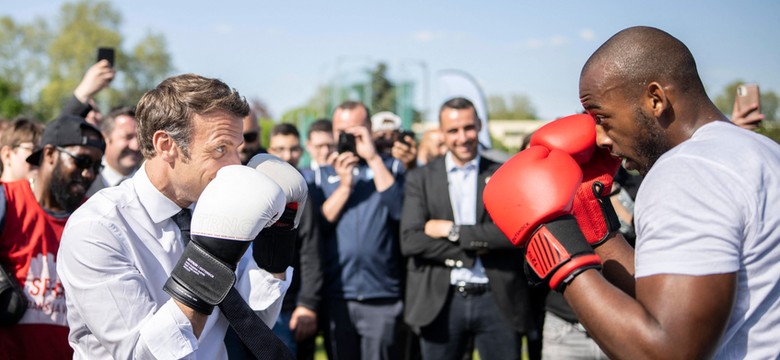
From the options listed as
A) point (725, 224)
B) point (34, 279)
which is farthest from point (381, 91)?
point (725, 224)

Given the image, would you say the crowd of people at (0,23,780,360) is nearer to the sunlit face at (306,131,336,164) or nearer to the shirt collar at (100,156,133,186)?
the shirt collar at (100,156,133,186)

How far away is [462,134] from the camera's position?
5348 mm

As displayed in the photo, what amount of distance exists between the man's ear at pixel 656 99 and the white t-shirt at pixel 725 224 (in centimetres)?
14

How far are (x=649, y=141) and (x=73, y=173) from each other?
124 inches

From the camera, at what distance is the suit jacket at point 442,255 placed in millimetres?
4867

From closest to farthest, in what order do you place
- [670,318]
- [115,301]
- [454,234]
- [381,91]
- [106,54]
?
[670,318], [115,301], [454,234], [106,54], [381,91]

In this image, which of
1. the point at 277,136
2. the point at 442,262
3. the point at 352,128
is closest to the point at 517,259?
the point at 442,262

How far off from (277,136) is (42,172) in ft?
8.97

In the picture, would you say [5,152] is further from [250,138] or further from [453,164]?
[453,164]

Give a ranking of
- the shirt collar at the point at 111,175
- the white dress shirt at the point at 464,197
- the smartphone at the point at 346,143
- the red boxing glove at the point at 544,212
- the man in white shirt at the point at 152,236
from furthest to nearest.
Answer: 1. the smartphone at the point at 346,143
2. the shirt collar at the point at 111,175
3. the white dress shirt at the point at 464,197
4. the man in white shirt at the point at 152,236
5. the red boxing glove at the point at 544,212

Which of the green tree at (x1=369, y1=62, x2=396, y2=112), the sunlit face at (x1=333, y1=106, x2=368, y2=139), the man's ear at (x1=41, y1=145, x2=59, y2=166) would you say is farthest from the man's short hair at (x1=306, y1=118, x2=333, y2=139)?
the green tree at (x1=369, y1=62, x2=396, y2=112)

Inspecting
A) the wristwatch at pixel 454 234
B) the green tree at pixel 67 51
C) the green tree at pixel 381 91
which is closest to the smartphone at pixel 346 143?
the wristwatch at pixel 454 234

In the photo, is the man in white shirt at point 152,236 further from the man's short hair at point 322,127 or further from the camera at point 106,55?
the man's short hair at point 322,127

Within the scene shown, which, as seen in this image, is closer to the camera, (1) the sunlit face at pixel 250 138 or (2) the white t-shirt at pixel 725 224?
(2) the white t-shirt at pixel 725 224
